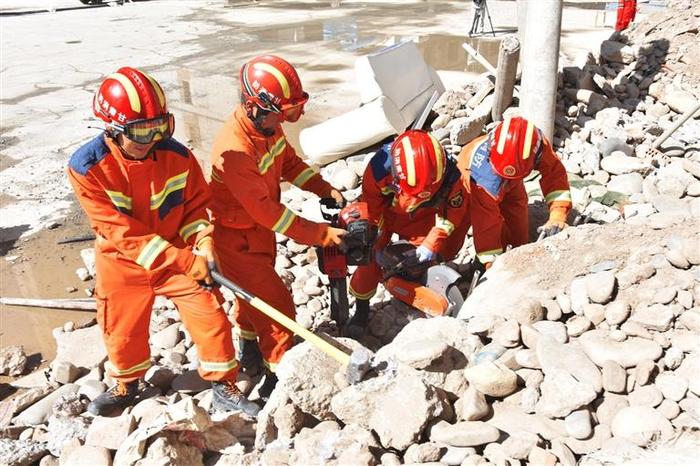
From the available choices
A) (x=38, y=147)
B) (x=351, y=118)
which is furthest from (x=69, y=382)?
(x=38, y=147)

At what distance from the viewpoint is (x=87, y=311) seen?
174 inches

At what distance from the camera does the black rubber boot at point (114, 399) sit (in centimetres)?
325

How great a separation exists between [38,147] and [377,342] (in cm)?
532

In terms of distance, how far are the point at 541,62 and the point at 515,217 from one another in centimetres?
198

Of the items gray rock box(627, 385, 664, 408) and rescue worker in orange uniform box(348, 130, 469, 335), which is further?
rescue worker in orange uniform box(348, 130, 469, 335)

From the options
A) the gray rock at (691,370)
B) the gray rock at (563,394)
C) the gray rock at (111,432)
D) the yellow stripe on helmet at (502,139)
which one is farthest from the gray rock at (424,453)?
the yellow stripe on helmet at (502,139)

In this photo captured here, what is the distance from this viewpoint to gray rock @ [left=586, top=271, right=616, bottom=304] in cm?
286

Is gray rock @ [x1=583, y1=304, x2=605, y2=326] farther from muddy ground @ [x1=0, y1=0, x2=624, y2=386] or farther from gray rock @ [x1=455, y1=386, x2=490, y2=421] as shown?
muddy ground @ [x1=0, y1=0, x2=624, y2=386]

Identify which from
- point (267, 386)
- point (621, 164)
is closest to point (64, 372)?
point (267, 386)

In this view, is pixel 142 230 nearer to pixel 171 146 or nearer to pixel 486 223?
pixel 171 146

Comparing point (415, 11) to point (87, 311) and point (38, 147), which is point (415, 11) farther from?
point (87, 311)

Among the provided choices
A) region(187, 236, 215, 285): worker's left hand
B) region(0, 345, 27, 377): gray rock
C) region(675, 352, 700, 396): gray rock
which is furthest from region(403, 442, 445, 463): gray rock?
region(0, 345, 27, 377): gray rock

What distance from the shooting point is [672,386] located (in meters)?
2.36

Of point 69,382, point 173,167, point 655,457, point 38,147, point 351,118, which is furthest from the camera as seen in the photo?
point 38,147
